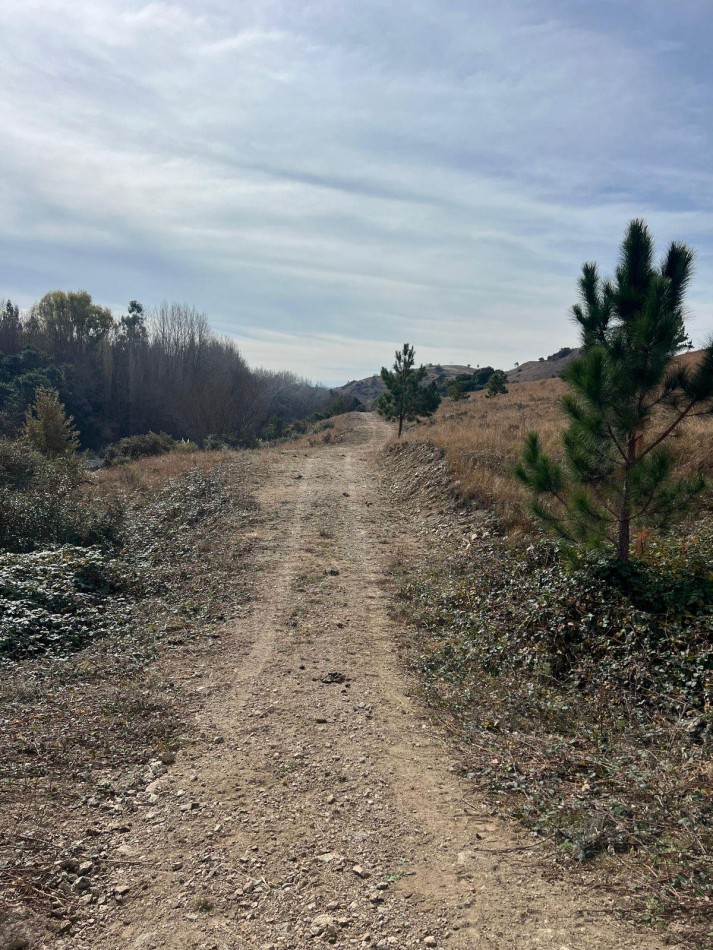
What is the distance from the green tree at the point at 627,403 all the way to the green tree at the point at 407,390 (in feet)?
66.6

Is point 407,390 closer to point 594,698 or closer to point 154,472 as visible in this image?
point 154,472

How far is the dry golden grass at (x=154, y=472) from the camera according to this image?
16.5m

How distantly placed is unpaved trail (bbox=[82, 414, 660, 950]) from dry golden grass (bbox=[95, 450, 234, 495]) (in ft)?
35.3

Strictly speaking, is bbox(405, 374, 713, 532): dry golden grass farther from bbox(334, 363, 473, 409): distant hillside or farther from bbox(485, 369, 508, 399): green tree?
bbox(334, 363, 473, 409): distant hillside

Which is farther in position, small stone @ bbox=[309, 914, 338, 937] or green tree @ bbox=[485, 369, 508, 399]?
green tree @ bbox=[485, 369, 508, 399]

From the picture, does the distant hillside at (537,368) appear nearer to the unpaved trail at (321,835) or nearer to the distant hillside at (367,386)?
the distant hillside at (367,386)

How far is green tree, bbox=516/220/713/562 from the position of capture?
592 cm

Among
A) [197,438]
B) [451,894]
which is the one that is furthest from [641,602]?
[197,438]

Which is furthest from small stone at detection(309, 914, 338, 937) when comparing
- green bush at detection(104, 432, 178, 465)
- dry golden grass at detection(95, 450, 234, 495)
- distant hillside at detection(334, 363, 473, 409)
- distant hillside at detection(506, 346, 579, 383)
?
distant hillside at detection(334, 363, 473, 409)

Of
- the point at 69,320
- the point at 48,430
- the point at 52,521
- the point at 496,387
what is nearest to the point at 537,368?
the point at 496,387

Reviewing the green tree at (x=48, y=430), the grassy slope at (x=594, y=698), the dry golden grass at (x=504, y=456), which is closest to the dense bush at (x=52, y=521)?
the grassy slope at (x=594, y=698)

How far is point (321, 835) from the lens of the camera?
3.79 metres

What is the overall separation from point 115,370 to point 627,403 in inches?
2317

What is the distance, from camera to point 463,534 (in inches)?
400
